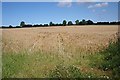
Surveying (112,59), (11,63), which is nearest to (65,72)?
(112,59)

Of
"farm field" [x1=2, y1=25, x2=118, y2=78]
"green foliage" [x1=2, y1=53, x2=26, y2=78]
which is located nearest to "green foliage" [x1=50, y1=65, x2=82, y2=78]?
"farm field" [x1=2, y1=25, x2=118, y2=78]

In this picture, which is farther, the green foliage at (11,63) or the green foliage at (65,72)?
the green foliage at (11,63)

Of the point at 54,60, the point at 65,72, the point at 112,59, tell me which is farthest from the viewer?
the point at 54,60

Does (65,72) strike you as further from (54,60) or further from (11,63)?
(11,63)

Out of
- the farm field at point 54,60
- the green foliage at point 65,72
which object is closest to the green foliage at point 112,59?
the farm field at point 54,60

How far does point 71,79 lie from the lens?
8789 millimetres

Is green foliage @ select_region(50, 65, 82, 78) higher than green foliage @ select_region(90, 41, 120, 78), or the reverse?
green foliage @ select_region(90, 41, 120, 78)

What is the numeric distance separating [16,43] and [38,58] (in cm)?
294

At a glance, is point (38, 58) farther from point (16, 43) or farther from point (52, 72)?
point (16, 43)

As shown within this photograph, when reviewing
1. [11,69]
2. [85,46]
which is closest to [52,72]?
[11,69]

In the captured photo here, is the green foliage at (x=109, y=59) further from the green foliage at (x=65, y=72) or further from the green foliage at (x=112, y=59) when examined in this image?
the green foliage at (x=65, y=72)

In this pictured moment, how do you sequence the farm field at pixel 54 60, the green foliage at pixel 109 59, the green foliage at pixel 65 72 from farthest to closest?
the green foliage at pixel 109 59 < the farm field at pixel 54 60 < the green foliage at pixel 65 72

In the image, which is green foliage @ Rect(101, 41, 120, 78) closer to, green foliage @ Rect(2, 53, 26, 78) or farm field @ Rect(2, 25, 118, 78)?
farm field @ Rect(2, 25, 118, 78)

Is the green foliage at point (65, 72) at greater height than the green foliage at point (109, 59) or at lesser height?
lesser
